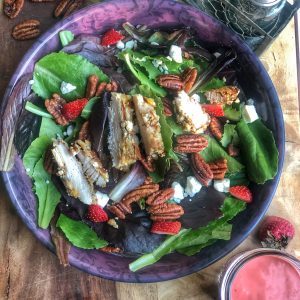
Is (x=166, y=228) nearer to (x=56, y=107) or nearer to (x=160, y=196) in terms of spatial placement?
(x=160, y=196)

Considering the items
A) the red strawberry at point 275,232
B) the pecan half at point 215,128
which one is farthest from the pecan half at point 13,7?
the red strawberry at point 275,232

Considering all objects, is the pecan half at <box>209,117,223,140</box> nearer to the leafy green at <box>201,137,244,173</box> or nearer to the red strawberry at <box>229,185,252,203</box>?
the leafy green at <box>201,137,244,173</box>

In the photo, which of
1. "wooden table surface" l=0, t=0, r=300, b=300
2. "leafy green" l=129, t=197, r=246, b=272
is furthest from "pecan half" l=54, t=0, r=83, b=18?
"leafy green" l=129, t=197, r=246, b=272

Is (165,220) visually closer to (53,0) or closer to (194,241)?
(194,241)

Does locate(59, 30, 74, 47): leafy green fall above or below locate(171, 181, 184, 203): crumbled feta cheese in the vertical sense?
above

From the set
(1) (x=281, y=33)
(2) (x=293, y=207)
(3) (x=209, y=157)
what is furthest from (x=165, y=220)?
(1) (x=281, y=33)

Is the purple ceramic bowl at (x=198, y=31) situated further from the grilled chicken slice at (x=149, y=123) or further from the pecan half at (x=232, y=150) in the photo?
the grilled chicken slice at (x=149, y=123)

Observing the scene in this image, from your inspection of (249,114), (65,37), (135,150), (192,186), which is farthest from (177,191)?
(65,37)
